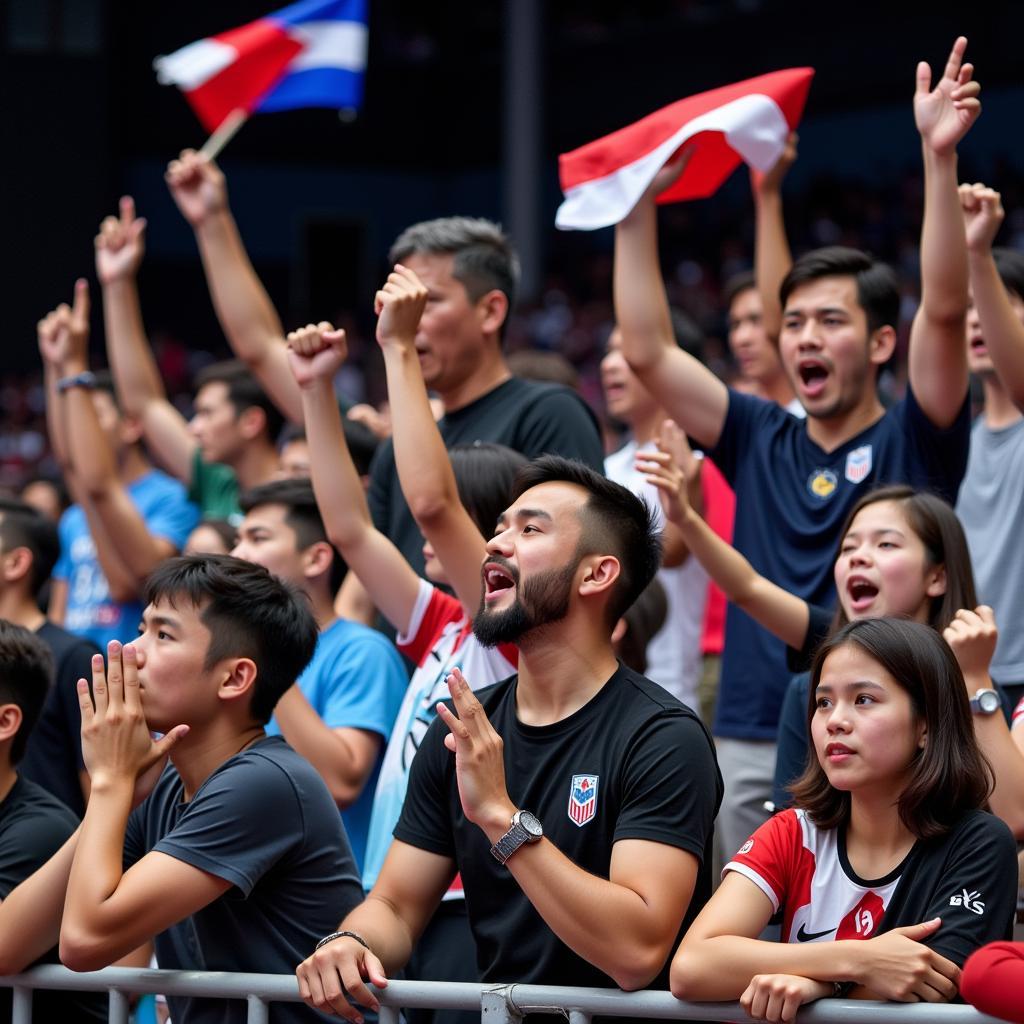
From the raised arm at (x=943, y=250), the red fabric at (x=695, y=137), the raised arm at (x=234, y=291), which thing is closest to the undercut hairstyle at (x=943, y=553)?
the raised arm at (x=943, y=250)

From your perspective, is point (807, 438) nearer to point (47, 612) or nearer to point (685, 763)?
point (685, 763)

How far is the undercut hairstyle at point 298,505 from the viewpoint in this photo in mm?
5074

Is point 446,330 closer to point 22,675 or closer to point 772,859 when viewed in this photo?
point 22,675

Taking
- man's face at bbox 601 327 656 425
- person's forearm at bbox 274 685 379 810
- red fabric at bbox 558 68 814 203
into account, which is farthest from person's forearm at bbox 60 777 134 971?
man's face at bbox 601 327 656 425

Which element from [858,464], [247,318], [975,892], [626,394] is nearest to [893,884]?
[975,892]

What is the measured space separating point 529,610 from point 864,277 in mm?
1892

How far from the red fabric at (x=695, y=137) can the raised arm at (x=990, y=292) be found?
2.70 ft

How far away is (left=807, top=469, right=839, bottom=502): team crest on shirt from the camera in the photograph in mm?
4770

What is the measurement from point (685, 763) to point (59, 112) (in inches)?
726

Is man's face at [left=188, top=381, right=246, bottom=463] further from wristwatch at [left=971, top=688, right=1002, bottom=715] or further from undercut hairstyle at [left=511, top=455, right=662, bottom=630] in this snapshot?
wristwatch at [left=971, top=688, right=1002, bottom=715]

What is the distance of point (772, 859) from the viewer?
3273 mm

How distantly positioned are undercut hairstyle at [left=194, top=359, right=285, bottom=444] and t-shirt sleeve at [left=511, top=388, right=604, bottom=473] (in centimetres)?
201

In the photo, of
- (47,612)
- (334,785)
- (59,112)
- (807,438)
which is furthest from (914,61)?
(334,785)

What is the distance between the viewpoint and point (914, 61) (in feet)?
55.7
